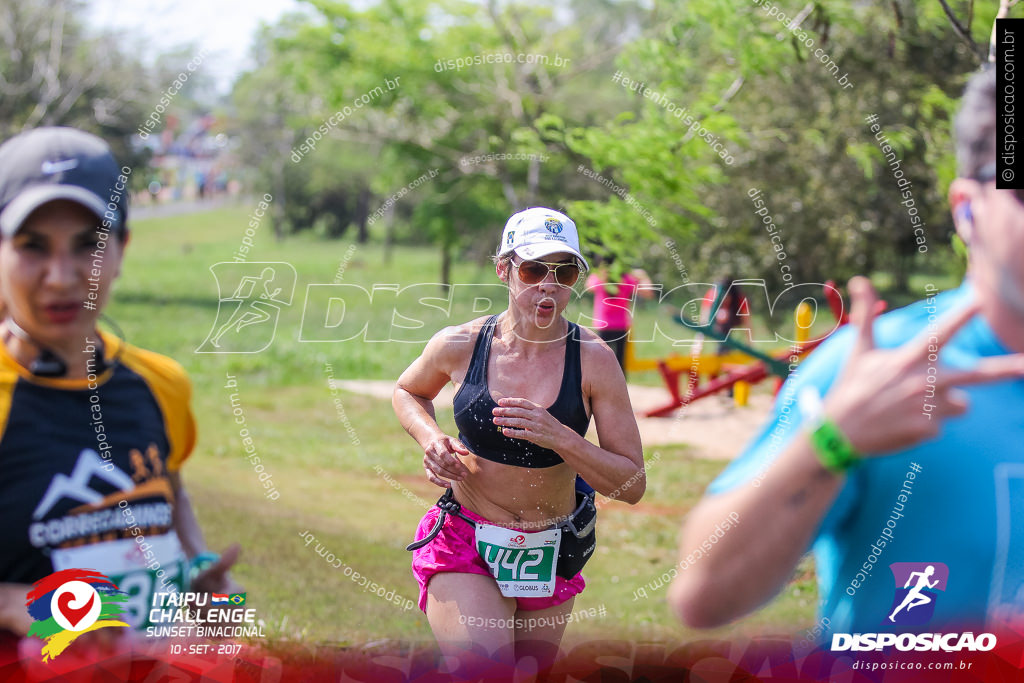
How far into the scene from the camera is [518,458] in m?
3.09

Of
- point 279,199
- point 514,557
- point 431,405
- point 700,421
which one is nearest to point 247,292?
point 431,405

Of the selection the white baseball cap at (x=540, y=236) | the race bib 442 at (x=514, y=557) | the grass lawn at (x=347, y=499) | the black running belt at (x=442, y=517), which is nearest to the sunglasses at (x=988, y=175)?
the white baseball cap at (x=540, y=236)

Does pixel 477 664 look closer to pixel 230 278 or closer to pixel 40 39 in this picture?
pixel 230 278

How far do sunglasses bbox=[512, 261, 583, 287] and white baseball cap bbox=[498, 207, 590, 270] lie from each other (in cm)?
4

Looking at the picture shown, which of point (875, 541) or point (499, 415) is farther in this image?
point (499, 415)

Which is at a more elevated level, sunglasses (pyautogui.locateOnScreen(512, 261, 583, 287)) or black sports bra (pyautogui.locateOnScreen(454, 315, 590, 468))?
sunglasses (pyautogui.locateOnScreen(512, 261, 583, 287))

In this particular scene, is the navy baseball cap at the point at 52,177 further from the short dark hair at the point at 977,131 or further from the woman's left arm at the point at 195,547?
the short dark hair at the point at 977,131

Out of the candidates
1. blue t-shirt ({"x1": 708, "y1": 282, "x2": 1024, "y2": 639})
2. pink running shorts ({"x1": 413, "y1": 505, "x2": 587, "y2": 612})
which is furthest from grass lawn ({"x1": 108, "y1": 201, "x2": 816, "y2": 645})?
blue t-shirt ({"x1": 708, "y1": 282, "x2": 1024, "y2": 639})

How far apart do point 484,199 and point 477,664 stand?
889 cm

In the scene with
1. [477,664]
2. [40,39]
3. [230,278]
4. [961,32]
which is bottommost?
[477,664]

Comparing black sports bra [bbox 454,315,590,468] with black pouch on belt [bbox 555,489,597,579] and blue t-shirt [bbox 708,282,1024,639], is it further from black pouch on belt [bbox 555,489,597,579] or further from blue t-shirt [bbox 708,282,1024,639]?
blue t-shirt [bbox 708,282,1024,639]

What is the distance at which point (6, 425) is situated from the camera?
7.46 feet

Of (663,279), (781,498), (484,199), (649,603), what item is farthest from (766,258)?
(781,498)

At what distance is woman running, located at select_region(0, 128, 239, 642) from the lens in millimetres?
2299
